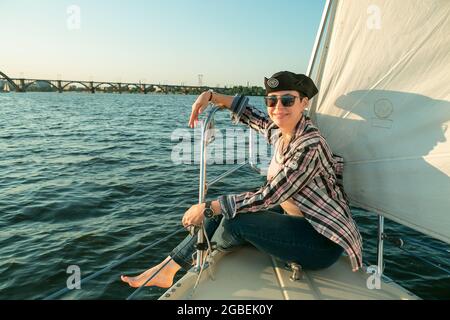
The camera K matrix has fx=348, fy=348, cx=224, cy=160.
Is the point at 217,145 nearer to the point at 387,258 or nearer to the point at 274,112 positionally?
the point at 387,258

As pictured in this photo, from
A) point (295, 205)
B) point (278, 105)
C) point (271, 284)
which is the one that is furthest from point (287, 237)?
point (278, 105)

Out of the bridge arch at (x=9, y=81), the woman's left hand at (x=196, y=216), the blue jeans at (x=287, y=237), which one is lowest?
the blue jeans at (x=287, y=237)

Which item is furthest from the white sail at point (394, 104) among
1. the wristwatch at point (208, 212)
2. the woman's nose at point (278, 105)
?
the wristwatch at point (208, 212)

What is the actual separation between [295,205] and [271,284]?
687 millimetres

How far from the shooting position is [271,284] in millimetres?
2867

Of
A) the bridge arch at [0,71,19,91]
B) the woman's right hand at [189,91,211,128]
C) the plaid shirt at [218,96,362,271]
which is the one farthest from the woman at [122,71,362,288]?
the bridge arch at [0,71,19,91]

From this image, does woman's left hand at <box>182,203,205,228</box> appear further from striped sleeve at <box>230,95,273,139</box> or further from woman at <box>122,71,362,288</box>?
striped sleeve at <box>230,95,273,139</box>

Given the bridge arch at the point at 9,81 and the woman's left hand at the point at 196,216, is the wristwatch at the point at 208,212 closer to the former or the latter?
the woman's left hand at the point at 196,216

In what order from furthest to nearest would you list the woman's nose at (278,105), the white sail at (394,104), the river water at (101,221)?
the river water at (101,221), the woman's nose at (278,105), the white sail at (394,104)

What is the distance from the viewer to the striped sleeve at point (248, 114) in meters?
3.89

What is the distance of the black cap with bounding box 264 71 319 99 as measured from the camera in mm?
2861

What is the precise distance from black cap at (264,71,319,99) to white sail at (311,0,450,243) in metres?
0.50

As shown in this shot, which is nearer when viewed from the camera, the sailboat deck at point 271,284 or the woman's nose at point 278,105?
the sailboat deck at point 271,284
